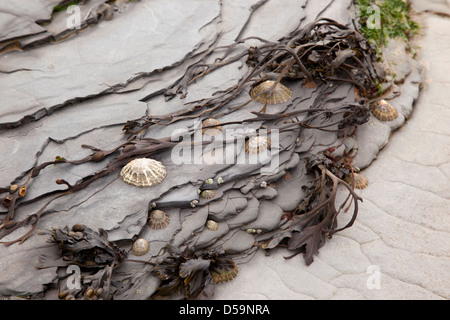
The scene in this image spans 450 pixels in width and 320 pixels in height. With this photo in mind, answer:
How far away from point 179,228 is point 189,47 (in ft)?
7.44

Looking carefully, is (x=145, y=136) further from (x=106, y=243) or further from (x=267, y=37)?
(x=267, y=37)

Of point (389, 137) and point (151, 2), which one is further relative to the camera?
point (151, 2)

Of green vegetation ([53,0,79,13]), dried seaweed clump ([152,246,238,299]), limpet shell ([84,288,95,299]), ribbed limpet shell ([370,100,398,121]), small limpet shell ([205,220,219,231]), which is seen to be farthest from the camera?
green vegetation ([53,0,79,13])

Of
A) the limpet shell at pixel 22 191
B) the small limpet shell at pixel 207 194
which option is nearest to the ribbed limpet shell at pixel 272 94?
the small limpet shell at pixel 207 194

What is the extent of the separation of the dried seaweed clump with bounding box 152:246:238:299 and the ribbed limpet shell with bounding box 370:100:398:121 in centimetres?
244

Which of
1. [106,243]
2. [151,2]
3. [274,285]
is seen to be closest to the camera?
[106,243]

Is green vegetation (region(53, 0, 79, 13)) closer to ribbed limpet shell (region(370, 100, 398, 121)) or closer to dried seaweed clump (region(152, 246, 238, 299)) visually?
dried seaweed clump (region(152, 246, 238, 299))

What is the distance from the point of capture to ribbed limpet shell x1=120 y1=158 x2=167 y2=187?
3.33 metres

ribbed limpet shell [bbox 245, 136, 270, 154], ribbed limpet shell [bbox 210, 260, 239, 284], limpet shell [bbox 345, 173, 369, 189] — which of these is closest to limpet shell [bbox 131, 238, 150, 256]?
ribbed limpet shell [bbox 210, 260, 239, 284]

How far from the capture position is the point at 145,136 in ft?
12.3

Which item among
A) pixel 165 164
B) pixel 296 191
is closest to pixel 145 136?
pixel 165 164

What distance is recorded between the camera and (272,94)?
163 inches

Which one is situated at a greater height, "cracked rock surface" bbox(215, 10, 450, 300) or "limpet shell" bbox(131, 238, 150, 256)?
"limpet shell" bbox(131, 238, 150, 256)

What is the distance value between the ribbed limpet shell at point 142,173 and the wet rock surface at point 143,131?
0.19 ft
